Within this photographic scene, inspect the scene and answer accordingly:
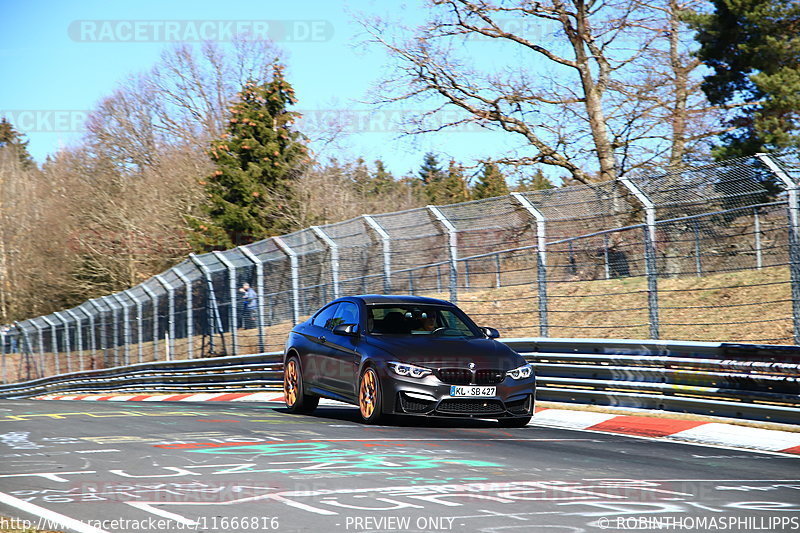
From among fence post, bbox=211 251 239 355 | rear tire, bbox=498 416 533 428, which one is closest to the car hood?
rear tire, bbox=498 416 533 428

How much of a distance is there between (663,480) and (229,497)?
312 centimetres

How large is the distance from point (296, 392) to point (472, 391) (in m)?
3.25

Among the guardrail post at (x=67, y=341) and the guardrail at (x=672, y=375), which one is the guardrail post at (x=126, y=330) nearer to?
the guardrail post at (x=67, y=341)

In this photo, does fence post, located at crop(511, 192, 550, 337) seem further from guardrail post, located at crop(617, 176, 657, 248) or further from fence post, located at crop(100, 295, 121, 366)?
fence post, located at crop(100, 295, 121, 366)

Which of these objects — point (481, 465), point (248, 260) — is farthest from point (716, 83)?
point (481, 465)

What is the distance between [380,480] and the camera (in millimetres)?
7195

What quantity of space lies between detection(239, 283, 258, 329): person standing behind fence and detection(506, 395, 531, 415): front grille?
11453 mm

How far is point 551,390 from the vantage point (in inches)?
539

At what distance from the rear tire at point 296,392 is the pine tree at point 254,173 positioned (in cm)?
2967

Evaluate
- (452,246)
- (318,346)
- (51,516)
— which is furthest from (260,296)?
(51,516)

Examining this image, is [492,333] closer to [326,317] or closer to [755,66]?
[326,317]

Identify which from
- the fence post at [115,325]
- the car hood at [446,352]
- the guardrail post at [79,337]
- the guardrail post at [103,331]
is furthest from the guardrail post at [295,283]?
the guardrail post at [79,337]

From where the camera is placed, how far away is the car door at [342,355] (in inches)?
466

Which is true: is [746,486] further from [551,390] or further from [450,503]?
Answer: [551,390]
